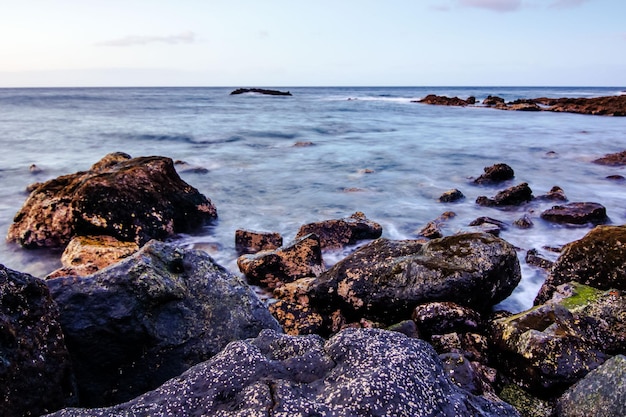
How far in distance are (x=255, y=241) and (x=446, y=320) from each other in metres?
4.00

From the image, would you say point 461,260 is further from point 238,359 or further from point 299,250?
point 238,359

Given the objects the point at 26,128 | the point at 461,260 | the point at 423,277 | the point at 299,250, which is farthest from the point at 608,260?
the point at 26,128

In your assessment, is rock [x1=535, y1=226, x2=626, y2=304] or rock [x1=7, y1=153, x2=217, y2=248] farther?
rock [x1=7, y1=153, x2=217, y2=248]

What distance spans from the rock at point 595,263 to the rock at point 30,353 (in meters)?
4.62

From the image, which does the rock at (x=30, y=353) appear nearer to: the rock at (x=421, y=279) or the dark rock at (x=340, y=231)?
the rock at (x=421, y=279)

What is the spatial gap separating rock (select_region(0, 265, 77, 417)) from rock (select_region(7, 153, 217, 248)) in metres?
4.40

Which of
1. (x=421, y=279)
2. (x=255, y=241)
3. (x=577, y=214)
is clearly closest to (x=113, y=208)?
(x=255, y=241)

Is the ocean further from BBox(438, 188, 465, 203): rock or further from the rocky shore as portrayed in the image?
the rocky shore

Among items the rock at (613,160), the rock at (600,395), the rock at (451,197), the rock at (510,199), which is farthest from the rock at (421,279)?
the rock at (613,160)

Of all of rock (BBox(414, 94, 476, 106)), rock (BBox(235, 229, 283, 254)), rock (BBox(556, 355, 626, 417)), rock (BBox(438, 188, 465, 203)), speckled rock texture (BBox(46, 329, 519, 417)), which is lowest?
rock (BBox(235, 229, 283, 254))

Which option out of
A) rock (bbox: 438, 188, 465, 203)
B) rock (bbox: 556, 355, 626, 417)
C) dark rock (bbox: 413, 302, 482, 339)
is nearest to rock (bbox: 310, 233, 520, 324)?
dark rock (bbox: 413, 302, 482, 339)

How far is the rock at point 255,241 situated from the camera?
295 inches

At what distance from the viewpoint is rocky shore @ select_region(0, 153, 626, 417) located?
2.04 metres

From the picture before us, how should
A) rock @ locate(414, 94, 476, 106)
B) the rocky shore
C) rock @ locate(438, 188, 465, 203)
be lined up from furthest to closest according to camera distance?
rock @ locate(414, 94, 476, 106) → rock @ locate(438, 188, 465, 203) → the rocky shore
